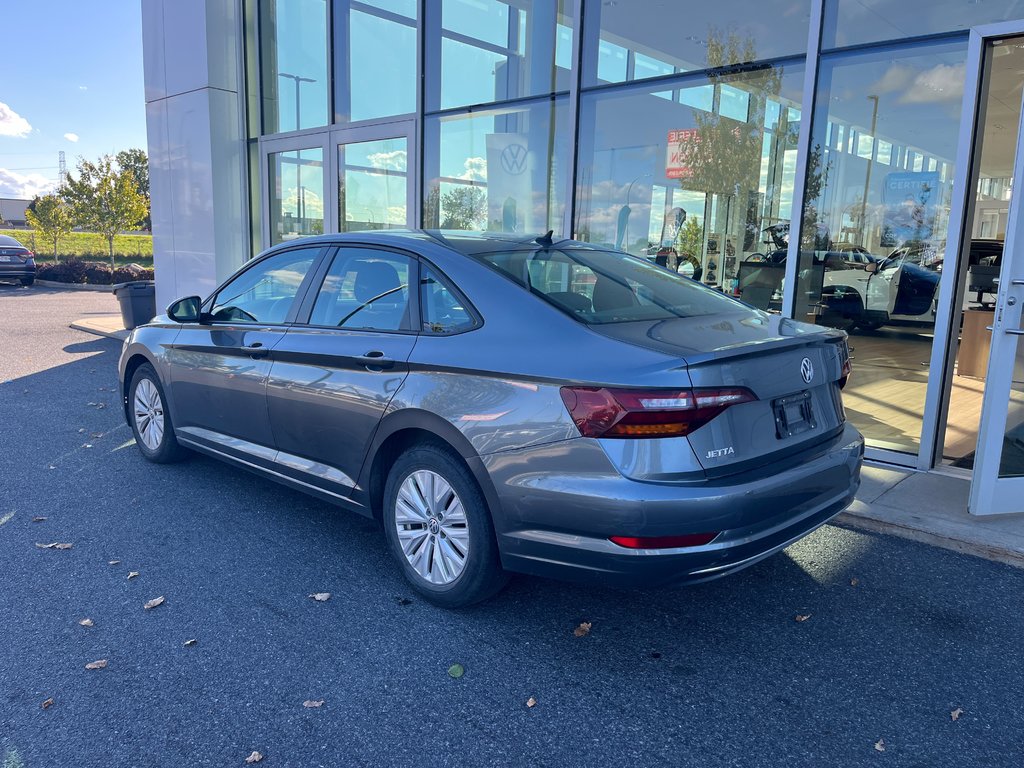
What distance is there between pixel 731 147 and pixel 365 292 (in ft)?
14.2

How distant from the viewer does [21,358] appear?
34.3ft

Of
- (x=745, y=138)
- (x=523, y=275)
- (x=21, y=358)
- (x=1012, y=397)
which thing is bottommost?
(x=21, y=358)

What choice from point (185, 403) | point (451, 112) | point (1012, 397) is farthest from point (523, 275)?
point (451, 112)

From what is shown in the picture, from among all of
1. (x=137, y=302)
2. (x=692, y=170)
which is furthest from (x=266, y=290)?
(x=137, y=302)

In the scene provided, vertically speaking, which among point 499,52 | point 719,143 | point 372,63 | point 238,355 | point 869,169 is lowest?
point 238,355

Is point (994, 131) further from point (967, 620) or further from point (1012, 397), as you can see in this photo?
point (967, 620)

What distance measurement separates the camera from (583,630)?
10.9 feet

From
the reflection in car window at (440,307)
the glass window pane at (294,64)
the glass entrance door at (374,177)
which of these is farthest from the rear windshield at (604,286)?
the glass window pane at (294,64)

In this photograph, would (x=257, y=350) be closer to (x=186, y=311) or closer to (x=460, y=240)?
(x=186, y=311)

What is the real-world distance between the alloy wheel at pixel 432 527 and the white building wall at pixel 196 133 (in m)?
9.05

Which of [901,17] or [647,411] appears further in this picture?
[901,17]

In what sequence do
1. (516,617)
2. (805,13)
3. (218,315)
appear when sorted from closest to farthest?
(516,617) → (218,315) → (805,13)

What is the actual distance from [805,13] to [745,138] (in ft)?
3.39

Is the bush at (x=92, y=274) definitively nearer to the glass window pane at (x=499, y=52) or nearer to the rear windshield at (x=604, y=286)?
the glass window pane at (x=499, y=52)
